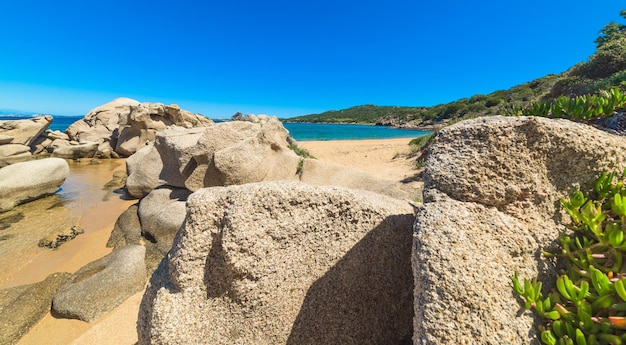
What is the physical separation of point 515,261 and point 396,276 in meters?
0.89

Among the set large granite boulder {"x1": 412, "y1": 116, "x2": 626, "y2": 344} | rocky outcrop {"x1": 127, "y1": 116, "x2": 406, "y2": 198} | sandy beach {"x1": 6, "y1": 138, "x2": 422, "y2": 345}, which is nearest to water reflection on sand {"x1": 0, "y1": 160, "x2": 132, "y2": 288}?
sandy beach {"x1": 6, "y1": 138, "x2": 422, "y2": 345}

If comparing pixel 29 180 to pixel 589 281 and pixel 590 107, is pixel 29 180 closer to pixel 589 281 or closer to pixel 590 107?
pixel 589 281

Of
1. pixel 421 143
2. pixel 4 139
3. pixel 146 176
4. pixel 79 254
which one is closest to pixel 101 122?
pixel 4 139

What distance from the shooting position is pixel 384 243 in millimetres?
2197

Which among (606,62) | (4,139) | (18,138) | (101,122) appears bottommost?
(18,138)

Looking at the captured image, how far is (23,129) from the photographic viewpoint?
1898cm

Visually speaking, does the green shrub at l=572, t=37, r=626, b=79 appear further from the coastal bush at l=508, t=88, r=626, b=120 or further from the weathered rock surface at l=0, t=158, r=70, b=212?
the weathered rock surface at l=0, t=158, r=70, b=212

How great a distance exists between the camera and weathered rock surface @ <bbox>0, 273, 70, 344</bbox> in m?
3.84

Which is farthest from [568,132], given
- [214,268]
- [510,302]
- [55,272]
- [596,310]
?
[55,272]

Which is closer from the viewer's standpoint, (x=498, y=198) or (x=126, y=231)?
(x=498, y=198)

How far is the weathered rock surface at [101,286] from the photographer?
4.09 meters

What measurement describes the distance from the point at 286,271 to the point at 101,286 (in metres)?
4.25

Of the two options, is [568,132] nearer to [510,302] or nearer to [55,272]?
[510,302]

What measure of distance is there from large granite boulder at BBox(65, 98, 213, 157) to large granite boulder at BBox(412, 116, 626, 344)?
19.7m
